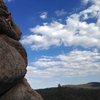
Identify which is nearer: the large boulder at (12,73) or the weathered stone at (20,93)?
the large boulder at (12,73)

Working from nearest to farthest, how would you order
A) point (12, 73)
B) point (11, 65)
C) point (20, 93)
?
point (12, 73) < point (11, 65) < point (20, 93)

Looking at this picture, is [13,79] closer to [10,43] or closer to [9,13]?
[10,43]

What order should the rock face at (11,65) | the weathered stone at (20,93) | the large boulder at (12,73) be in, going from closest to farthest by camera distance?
the large boulder at (12,73)
the rock face at (11,65)
the weathered stone at (20,93)

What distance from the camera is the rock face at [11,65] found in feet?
101

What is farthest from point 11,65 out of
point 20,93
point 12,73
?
point 20,93

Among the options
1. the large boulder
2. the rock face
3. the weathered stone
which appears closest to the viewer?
the large boulder

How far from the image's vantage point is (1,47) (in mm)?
31500

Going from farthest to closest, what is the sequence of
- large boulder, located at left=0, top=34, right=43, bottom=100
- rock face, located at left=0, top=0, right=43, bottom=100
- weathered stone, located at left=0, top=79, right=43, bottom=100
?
1. weathered stone, located at left=0, top=79, right=43, bottom=100
2. rock face, located at left=0, top=0, right=43, bottom=100
3. large boulder, located at left=0, top=34, right=43, bottom=100

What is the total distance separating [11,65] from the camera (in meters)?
31.6

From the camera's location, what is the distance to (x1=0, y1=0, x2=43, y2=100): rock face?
3084 cm

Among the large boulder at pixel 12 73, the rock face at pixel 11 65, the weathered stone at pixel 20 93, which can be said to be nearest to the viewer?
the large boulder at pixel 12 73

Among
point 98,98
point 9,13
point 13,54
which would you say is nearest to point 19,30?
point 9,13

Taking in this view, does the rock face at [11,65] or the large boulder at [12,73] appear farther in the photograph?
the rock face at [11,65]

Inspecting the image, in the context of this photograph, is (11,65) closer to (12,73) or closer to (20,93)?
(12,73)
